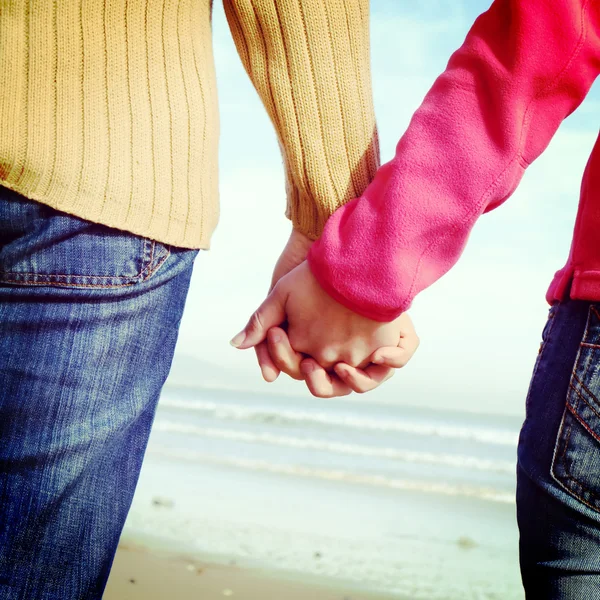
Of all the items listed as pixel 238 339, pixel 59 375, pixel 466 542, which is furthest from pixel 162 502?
pixel 59 375

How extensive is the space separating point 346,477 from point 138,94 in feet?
21.5

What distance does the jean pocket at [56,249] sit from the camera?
35.9 inches

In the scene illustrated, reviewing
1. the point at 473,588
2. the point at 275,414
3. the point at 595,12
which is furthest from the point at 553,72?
the point at 275,414

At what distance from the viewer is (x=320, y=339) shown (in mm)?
1189

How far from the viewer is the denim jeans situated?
96 centimetres

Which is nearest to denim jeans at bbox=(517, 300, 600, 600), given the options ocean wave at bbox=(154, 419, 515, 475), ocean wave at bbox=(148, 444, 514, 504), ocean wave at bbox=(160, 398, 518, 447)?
ocean wave at bbox=(148, 444, 514, 504)

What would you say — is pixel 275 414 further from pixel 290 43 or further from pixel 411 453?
pixel 290 43

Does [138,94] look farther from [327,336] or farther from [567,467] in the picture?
[567,467]

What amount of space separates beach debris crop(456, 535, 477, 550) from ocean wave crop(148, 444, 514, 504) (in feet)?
6.71

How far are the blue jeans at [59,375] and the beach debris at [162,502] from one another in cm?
379

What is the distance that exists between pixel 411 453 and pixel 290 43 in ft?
31.3

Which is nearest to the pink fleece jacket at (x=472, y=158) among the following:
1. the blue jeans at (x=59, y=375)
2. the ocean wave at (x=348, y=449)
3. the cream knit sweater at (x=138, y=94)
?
the cream knit sweater at (x=138, y=94)

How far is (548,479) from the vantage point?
0.99m

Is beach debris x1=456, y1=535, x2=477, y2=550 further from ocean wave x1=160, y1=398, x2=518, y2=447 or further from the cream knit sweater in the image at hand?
ocean wave x1=160, y1=398, x2=518, y2=447
